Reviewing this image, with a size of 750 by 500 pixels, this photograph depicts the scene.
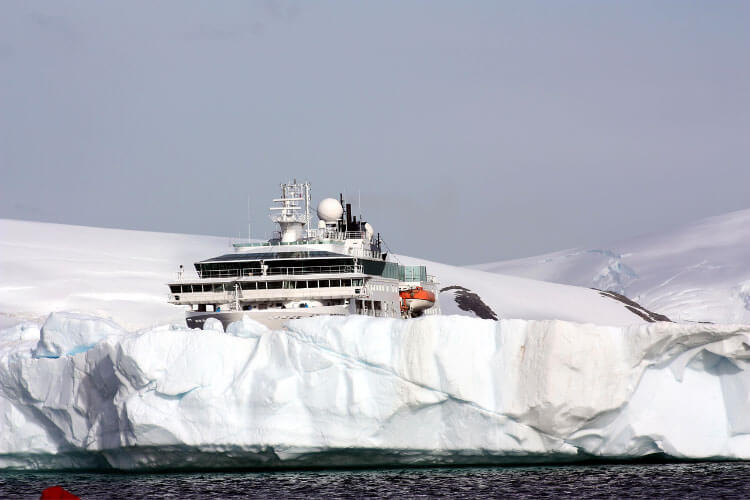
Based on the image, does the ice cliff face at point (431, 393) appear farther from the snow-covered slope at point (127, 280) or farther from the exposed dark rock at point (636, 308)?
the exposed dark rock at point (636, 308)

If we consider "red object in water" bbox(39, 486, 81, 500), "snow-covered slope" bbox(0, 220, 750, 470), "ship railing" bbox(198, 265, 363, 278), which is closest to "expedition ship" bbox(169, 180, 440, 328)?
"ship railing" bbox(198, 265, 363, 278)

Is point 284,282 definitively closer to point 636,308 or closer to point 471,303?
point 471,303

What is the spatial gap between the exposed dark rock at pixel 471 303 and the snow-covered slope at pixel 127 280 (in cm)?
60

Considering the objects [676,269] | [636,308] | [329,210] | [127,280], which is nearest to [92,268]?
[127,280]

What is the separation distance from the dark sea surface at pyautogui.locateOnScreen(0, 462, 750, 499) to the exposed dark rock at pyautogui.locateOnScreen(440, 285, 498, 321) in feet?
189

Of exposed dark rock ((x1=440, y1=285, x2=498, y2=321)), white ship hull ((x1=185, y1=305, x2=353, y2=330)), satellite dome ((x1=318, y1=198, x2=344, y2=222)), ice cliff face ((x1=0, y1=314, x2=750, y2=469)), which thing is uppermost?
exposed dark rock ((x1=440, y1=285, x2=498, y2=321))

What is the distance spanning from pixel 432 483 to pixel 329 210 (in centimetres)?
2585

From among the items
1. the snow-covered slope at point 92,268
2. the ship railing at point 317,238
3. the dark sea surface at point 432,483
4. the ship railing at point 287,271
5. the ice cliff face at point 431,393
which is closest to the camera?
the dark sea surface at point 432,483

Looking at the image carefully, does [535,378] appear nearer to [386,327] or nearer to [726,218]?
[386,327]

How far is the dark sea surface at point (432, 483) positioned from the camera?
23.7 metres

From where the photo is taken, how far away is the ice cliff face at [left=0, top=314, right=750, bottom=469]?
2622cm

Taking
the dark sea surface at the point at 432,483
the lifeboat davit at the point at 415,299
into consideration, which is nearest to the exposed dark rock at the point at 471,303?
the lifeboat davit at the point at 415,299

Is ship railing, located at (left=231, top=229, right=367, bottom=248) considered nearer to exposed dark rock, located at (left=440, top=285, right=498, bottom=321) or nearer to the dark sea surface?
the dark sea surface

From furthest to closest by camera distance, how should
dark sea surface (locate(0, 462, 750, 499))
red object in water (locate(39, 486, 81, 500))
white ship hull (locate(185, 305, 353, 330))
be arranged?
1. white ship hull (locate(185, 305, 353, 330))
2. dark sea surface (locate(0, 462, 750, 499))
3. red object in water (locate(39, 486, 81, 500))
